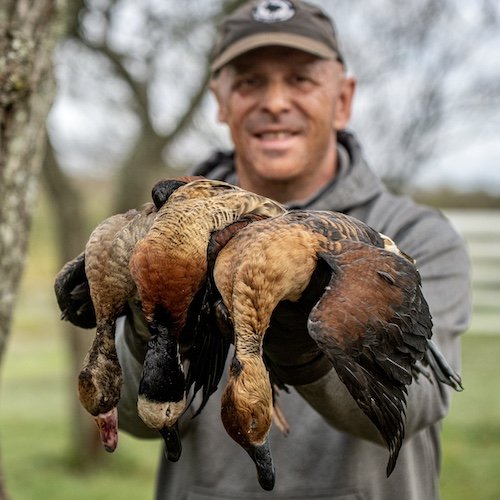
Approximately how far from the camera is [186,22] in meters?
7.22

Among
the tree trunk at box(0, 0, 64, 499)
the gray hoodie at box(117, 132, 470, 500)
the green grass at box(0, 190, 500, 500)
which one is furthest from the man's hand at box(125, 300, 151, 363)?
the green grass at box(0, 190, 500, 500)

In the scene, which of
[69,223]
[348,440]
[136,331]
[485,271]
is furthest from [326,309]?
[485,271]

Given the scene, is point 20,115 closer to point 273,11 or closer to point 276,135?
point 276,135

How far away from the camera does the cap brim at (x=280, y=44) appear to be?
3262mm

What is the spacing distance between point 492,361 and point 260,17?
11101mm

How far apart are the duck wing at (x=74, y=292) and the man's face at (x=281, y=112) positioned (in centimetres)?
121

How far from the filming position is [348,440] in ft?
9.60

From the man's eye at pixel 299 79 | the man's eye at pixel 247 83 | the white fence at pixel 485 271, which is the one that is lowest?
the white fence at pixel 485 271

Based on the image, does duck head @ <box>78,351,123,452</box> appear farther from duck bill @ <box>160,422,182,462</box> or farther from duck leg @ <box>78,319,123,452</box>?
duck bill @ <box>160,422,182,462</box>

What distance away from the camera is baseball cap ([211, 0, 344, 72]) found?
3277 millimetres

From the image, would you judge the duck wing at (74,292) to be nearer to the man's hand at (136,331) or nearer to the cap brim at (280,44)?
the man's hand at (136,331)

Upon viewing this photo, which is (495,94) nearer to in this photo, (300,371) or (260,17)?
(260,17)

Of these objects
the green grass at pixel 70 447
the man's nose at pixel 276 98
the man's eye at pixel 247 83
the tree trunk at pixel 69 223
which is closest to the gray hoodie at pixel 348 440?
the man's nose at pixel 276 98

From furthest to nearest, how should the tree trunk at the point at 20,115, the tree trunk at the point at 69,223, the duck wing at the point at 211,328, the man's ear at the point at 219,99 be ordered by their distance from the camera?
the tree trunk at the point at 69,223, the man's ear at the point at 219,99, the tree trunk at the point at 20,115, the duck wing at the point at 211,328
